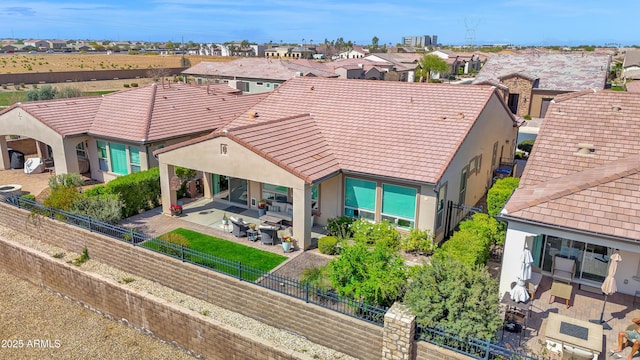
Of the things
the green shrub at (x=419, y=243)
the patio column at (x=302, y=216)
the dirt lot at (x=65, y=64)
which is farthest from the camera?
the dirt lot at (x=65, y=64)

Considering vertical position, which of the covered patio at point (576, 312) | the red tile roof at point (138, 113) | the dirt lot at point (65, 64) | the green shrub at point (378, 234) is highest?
the dirt lot at point (65, 64)

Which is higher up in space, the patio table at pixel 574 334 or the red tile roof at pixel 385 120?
the red tile roof at pixel 385 120

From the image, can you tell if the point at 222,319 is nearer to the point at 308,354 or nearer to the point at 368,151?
the point at 308,354

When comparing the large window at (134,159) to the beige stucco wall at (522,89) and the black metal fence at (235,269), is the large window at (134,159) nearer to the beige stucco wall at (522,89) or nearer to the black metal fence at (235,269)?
the black metal fence at (235,269)

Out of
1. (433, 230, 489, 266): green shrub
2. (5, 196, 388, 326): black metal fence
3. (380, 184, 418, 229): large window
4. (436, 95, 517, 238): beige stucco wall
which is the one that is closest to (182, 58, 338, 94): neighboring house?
(436, 95, 517, 238): beige stucco wall

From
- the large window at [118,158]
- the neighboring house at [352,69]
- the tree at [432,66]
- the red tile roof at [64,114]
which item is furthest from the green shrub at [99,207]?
the tree at [432,66]

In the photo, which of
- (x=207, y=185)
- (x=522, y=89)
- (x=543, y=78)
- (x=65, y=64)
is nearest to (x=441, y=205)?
(x=207, y=185)
